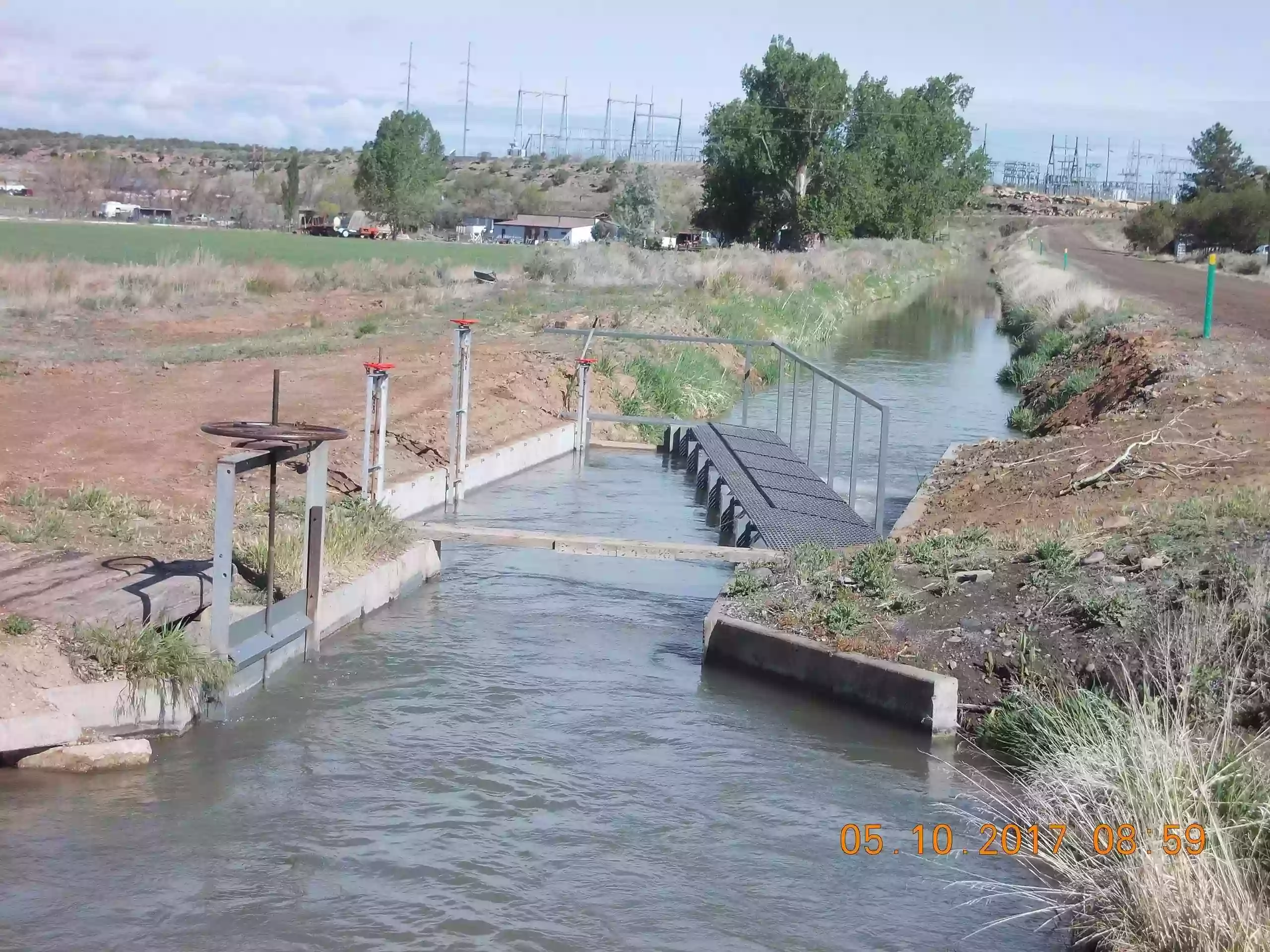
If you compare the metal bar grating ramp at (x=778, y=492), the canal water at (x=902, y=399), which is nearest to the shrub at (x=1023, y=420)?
the canal water at (x=902, y=399)

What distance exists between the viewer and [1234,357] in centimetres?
2202

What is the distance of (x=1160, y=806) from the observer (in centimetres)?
589

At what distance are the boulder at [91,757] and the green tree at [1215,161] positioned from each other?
375 feet

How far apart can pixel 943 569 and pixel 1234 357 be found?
44.7 feet

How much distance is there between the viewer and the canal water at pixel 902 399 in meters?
19.4

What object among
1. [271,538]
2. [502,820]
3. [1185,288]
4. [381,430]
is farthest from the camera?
[1185,288]

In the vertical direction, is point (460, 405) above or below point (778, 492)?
above

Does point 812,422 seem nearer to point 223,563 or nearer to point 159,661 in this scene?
point 223,563

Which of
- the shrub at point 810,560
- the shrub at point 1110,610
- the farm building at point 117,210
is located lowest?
the shrub at point 810,560

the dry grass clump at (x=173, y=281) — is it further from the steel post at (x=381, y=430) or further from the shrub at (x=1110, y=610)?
the shrub at (x=1110, y=610)

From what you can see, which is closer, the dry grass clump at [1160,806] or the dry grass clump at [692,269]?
the dry grass clump at [1160,806]

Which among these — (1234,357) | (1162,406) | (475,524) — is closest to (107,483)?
(475,524)

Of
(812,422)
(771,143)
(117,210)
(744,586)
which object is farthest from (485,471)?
(117,210)
